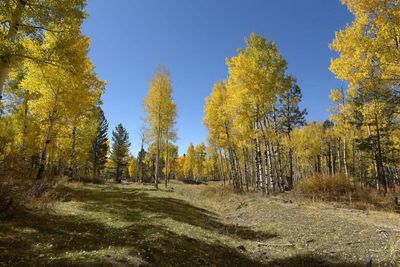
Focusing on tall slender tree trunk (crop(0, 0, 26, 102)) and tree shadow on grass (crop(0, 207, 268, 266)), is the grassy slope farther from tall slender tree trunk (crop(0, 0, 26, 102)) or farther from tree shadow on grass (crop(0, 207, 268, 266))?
tall slender tree trunk (crop(0, 0, 26, 102))

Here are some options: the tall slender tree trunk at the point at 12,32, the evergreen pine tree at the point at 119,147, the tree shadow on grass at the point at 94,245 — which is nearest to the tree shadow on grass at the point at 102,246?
the tree shadow on grass at the point at 94,245

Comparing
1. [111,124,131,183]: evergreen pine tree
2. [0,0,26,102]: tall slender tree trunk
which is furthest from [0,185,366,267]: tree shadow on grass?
[111,124,131,183]: evergreen pine tree

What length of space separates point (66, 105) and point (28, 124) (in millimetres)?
6335

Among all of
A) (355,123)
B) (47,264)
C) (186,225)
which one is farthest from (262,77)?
(355,123)

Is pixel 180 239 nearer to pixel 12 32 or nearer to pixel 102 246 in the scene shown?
pixel 102 246

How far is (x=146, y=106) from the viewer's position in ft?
69.2

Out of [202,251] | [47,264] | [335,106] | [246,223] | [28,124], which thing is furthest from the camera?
[335,106]

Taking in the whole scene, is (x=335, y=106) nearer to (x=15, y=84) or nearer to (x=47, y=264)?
(x=47, y=264)

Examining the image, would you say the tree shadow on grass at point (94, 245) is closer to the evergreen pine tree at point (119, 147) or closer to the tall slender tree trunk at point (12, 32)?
the tall slender tree trunk at point (12, 32)

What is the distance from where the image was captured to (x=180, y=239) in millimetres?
6309

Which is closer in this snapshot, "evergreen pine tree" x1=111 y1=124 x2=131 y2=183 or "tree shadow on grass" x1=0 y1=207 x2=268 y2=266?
"tree shadow on grass" x1=0 y1=207 x2=268 y2=266

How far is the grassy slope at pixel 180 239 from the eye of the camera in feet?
14.5

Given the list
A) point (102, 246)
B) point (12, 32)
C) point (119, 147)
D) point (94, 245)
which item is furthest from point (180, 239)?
point (119, 147)

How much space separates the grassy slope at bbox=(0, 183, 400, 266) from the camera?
442cm
